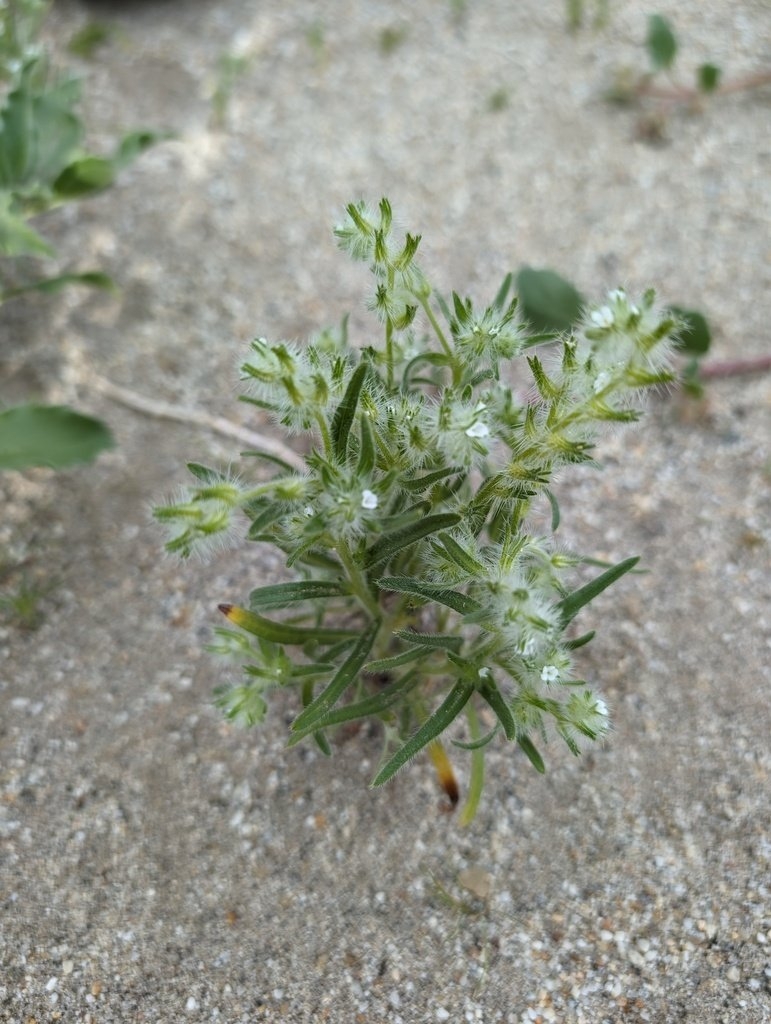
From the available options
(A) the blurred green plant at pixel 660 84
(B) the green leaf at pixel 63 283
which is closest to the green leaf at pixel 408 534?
(B) the green leaf at pixel 63 283

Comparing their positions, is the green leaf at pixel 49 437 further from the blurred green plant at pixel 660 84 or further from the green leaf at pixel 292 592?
the blurred green plant at pixel 660 84

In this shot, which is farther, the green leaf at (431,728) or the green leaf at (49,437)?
the green leaf at (49,437)

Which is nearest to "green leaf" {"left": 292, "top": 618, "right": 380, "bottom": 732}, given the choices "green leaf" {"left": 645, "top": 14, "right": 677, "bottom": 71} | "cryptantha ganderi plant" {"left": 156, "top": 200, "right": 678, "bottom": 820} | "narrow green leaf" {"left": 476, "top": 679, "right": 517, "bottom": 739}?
"cryptantha ganderi plant" {"left": 156, "top": 200, "right": 678, "bottom": 820}

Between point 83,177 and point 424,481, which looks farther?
point 83,177

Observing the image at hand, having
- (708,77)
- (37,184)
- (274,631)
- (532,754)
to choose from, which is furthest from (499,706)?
(708,77)

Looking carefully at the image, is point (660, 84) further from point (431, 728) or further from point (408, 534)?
point (431, 728)

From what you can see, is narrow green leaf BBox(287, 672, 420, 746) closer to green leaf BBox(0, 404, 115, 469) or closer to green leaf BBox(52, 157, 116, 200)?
green leaf BBox(0, 404, 115, 469)
